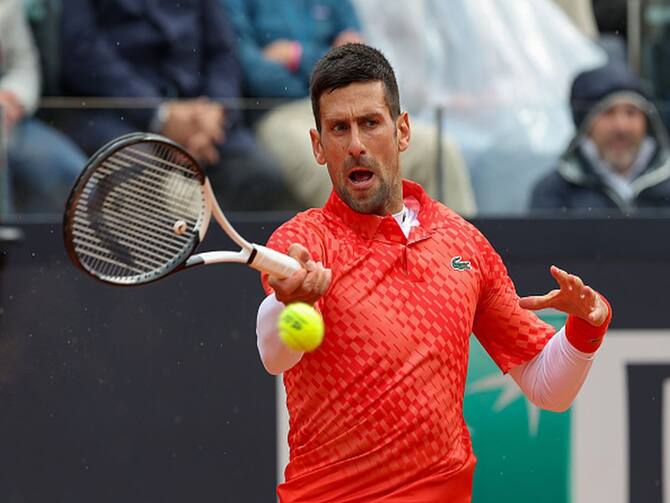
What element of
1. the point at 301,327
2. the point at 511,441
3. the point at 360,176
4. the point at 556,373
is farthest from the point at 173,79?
the point at 301,327

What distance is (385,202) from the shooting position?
3.77 meters

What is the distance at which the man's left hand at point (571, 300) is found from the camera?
370 cm

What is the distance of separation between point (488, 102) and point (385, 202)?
3.33 meters

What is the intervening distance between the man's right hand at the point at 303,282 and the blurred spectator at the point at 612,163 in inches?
117

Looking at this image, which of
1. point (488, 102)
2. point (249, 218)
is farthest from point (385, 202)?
point (488, 102)

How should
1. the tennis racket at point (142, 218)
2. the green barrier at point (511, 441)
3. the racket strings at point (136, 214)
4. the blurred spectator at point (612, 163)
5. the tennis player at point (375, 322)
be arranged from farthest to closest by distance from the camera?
1. the blurred spectator at point (612, 163)
2. the green barrier at point (511, 441)
3. the tennis player at point (375, 322)
4. the racket strings at point (136, 214)
5. the tennis racket at point (142, 218)

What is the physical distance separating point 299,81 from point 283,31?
0.28 meters

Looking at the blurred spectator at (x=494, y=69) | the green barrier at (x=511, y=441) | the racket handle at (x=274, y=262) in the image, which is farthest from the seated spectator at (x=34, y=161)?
the racket handle at (x=274, y=262)

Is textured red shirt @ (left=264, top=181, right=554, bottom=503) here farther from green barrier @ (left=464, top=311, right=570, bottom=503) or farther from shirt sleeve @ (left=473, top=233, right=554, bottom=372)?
green barrier @ (left=464, top=311, right=570, bottom=503)

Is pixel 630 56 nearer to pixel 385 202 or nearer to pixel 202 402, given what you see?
pixel 202 402

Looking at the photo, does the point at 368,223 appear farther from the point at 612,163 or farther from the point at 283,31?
the point at 283,31

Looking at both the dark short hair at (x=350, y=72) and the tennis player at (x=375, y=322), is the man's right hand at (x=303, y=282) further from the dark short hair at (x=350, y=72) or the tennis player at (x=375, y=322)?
the dark short hair at (x=350, y=72)

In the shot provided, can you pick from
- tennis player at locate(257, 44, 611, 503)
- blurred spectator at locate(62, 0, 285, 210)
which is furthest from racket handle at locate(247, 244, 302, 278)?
blurred spectator at locate(62, 0, 285, 210)

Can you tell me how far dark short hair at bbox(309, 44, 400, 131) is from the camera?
3.66 meters
